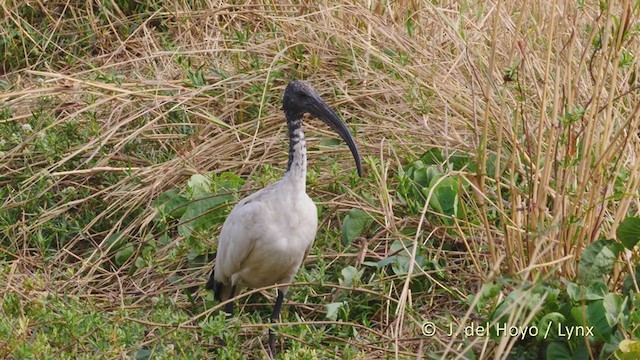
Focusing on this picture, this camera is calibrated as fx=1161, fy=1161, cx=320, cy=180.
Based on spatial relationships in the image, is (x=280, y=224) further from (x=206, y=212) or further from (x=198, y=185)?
(x=198, y=185)

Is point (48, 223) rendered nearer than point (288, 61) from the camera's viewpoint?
Yes

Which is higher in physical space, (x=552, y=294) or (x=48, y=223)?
(x=552, y=294)

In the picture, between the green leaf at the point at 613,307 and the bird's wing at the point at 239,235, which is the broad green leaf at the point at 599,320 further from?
the bird's wing at the point at 239,235

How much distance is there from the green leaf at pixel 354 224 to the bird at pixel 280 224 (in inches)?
13.2

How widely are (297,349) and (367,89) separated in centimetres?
184

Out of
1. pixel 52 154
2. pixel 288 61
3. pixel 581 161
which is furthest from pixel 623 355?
pixel 52 154

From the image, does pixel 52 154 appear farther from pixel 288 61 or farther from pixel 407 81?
pixel 407 81

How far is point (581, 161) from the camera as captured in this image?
363cm

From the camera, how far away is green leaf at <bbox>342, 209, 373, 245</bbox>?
4.71 meters

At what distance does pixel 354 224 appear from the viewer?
473cm

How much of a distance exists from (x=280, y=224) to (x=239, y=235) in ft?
0.55

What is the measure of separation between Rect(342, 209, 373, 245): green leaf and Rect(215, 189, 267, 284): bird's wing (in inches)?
20.1

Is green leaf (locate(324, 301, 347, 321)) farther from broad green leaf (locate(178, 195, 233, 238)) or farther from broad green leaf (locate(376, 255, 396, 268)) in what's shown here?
broad green leaf (locate(178, 195, 233, 238))

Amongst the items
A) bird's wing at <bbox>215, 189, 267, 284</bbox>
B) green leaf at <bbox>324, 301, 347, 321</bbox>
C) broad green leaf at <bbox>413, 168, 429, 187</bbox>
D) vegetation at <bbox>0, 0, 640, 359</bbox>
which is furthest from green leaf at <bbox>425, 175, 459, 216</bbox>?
bird's wing at <bbox>215, 189, 267, 284</bbox>
